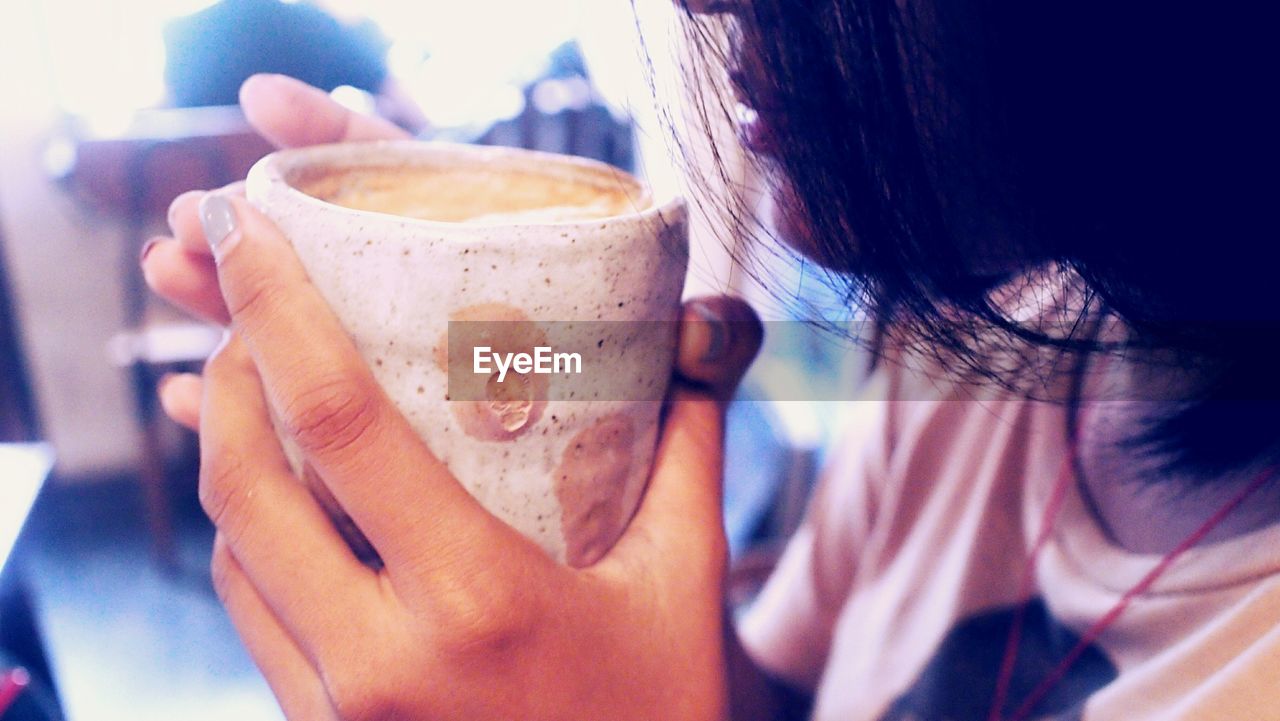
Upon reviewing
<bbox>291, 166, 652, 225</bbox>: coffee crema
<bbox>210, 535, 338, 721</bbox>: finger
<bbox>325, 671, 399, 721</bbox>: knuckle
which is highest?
<bbox>291, 166, 652, 225</bbox>: coffee crema

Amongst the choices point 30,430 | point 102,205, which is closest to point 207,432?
point 102,205

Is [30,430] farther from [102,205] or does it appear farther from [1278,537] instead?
[1278,537]

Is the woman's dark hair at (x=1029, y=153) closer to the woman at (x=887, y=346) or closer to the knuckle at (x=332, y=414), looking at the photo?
the woman at (x=887, y=346)

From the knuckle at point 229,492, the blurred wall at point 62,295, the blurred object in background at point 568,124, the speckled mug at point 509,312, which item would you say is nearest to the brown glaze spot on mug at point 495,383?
the speckled mug at point 509,312

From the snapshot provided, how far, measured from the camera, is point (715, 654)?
0.41 meters

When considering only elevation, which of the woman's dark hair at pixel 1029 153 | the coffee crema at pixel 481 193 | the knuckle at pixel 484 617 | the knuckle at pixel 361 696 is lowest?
the knuckle at pixel 361 696

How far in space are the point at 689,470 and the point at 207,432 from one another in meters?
0.22

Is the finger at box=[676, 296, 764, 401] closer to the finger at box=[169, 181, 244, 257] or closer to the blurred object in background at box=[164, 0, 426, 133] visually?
the finger at box=[169, 181, 244, 257]

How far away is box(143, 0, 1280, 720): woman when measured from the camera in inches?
12.3

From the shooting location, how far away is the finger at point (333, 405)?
1.01 feet

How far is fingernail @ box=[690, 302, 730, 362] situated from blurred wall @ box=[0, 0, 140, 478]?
6.62ft

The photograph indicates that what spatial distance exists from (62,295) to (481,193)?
2045mm

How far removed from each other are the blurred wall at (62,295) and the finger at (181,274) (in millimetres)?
1830

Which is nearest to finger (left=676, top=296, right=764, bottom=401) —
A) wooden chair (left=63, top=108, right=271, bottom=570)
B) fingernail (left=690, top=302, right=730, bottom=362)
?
fingernail (left=690, top=302, right=730, bottom=362)
